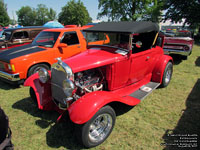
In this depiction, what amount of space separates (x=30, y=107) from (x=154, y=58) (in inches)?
148

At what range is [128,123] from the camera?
3.08 metres

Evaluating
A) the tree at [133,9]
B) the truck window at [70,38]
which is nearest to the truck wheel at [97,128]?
the truck window at [70,38]

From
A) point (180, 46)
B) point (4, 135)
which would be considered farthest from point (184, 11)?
point (4, 135)

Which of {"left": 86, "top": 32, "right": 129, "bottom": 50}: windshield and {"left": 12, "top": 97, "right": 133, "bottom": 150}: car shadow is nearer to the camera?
{"left": 12, "top": 97, "right": 133, "bottom": 150}: car shadow

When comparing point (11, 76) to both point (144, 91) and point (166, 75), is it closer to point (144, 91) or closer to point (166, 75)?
point (144, 91)

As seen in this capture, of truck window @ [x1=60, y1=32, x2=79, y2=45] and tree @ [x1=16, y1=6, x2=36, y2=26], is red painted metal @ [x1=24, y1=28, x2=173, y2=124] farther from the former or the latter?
tree @ [x1=16, y1=6, x2=36, y2=26]

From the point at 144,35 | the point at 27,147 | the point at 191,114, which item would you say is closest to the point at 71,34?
the point at 144,35

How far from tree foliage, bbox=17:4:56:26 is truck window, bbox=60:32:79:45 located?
71.5 metres

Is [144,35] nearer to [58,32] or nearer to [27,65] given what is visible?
[58,32]

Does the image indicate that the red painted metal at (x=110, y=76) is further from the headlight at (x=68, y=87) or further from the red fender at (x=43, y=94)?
the headlight at (x=68, y=87)

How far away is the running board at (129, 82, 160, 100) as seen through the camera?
3.39 meters

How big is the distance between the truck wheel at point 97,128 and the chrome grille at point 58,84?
774mm

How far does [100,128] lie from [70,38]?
13.2 feet

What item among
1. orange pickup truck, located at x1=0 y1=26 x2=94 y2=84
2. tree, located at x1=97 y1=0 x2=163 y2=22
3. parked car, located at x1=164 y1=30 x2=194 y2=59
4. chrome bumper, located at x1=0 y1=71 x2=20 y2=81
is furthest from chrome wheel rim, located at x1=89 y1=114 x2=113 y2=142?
tree, located at x1=97 y1=0 x2=163 y2=22
